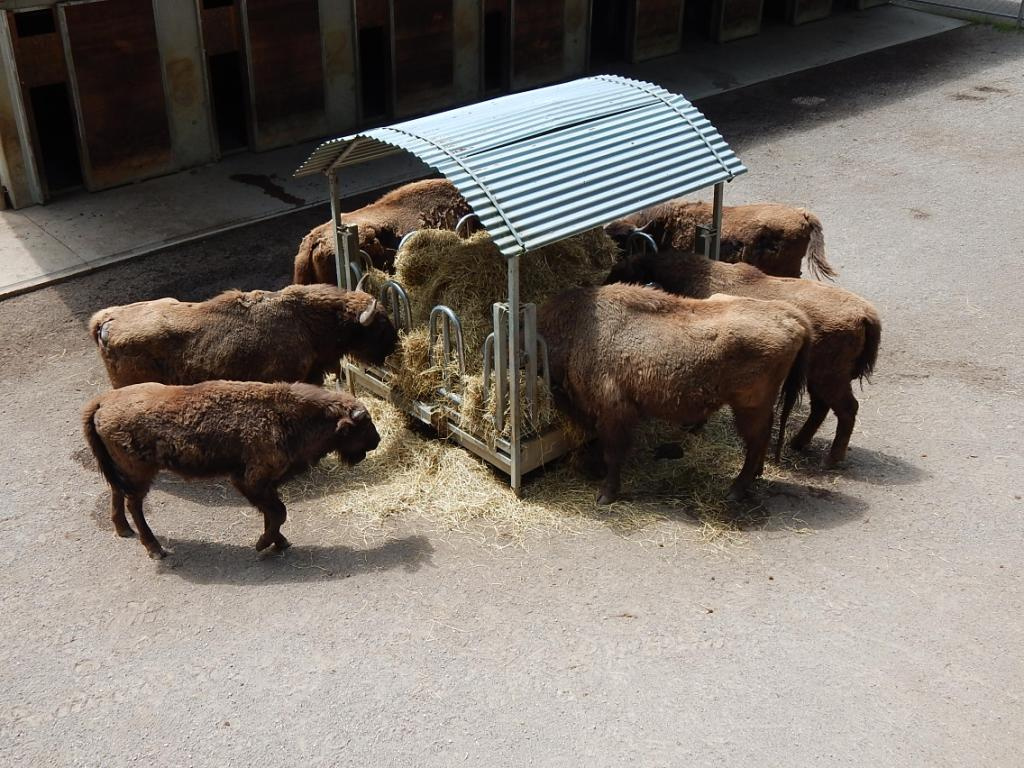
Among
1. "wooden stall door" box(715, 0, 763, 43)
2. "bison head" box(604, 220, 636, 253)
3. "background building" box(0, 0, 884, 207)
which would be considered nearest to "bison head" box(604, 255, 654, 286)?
"bison head" box(604, 220, 636, 253)

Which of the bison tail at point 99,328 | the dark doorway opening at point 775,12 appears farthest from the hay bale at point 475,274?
the dark doorway opening at point 775,12

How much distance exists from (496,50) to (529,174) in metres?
11.1

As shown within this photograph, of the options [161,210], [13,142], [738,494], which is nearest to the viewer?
[738,494]

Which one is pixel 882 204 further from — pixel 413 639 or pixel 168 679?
pixel 168 679

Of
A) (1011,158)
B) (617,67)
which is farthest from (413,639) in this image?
(617,67)

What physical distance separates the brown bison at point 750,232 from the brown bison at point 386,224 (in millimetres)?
1753

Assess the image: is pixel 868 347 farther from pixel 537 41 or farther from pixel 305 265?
pixel 537 41

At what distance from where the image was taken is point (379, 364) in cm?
959

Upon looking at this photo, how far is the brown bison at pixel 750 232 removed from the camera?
10906 millimetres

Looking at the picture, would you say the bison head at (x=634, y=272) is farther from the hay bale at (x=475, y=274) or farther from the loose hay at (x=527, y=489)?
the loose hay at (x=527, y=489)

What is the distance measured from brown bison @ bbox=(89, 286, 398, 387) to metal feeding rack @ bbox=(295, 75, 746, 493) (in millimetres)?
558

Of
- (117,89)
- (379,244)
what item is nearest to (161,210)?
(117,89)

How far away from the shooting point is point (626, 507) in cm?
862

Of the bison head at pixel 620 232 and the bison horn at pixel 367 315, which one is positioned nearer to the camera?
the bison horn at pixel 367 315
